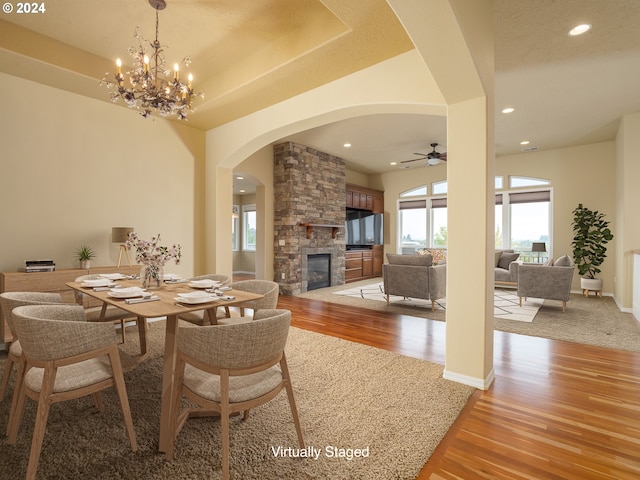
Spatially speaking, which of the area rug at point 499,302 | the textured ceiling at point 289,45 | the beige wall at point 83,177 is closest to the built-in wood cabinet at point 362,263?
the area rug at point 499,302

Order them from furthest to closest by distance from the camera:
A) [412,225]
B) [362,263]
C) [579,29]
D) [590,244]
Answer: [412,225] → [362,263] → [590,244] → [579,29]

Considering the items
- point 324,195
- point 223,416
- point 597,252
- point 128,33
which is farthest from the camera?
point 324,195

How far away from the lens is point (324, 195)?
7.59m

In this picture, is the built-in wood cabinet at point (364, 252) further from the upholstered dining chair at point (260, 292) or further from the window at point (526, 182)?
the upholstered dining chair at point (260, 292)

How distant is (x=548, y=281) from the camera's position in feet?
16.9

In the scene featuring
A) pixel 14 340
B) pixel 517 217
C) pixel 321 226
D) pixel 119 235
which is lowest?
pixel 14 340

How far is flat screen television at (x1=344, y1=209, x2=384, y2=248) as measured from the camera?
8.88 m

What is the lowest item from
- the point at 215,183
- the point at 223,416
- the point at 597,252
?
the point at 223,416

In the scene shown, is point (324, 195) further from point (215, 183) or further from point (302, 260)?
point (215, 183)

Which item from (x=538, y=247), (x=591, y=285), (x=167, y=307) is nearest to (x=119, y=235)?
(x=167, y=307)

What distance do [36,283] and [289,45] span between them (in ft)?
11.8

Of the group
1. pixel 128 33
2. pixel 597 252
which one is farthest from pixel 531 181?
pixel 128 33

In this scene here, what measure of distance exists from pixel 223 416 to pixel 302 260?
18.1 feet

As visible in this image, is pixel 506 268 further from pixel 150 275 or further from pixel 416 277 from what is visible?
pixel 150 275
